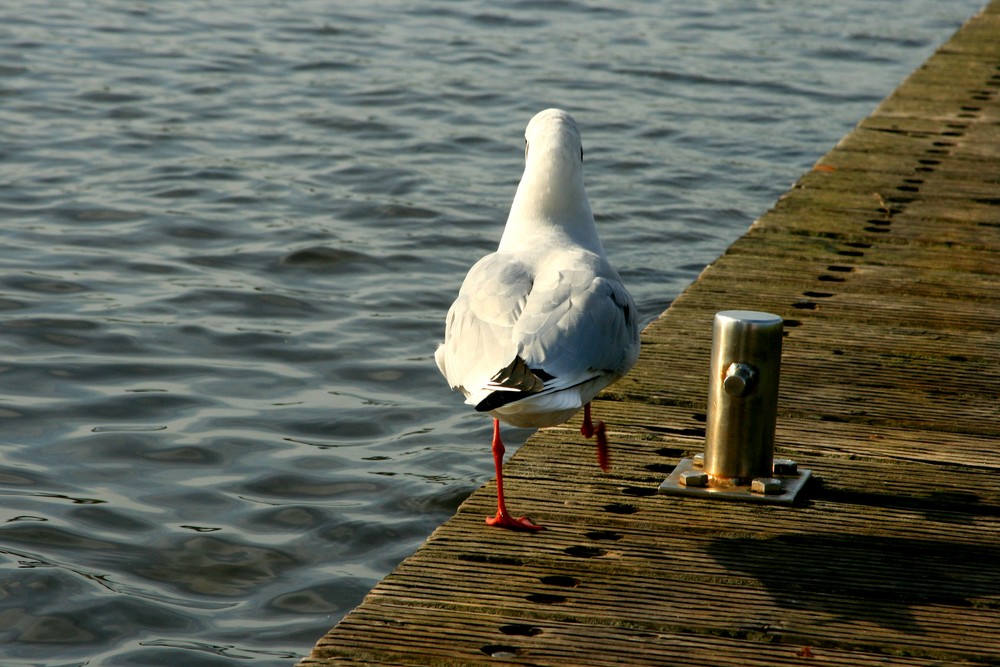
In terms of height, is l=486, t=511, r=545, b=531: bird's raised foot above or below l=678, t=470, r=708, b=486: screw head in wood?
below

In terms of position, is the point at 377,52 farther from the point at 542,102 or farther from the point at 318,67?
the point at 542,102

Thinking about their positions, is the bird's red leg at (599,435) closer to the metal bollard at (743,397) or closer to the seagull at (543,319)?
the seagull at (543,319)

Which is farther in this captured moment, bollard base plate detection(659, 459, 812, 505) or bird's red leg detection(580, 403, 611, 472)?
bird's red leg detection(580, 403, 611, 472)

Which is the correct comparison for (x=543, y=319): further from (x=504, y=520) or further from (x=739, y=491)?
(x=739, y=491)

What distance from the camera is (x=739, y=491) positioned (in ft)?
13.0

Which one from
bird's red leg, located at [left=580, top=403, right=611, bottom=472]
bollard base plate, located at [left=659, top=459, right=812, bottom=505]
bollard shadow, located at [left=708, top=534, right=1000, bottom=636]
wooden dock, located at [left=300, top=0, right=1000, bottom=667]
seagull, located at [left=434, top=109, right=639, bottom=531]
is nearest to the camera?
wooden dock, located at [left=300, top=0, right=1000, bottom=667]

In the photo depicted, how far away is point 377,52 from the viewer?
567 inches

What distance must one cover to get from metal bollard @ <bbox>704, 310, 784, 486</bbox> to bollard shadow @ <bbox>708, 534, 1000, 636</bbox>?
0.32 metres

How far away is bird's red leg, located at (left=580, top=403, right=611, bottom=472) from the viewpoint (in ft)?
13.6

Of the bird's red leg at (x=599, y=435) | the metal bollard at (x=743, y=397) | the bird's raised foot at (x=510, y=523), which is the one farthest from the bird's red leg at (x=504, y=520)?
the metal bollard at (x=743, y=397)

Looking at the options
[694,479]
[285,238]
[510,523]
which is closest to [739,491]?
[694,479]

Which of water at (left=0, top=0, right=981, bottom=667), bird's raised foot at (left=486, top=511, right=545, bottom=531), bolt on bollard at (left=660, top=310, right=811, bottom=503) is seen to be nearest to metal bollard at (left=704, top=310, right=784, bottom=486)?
bolt on bollard at (left=660, top=310, right=811, bottom=503)

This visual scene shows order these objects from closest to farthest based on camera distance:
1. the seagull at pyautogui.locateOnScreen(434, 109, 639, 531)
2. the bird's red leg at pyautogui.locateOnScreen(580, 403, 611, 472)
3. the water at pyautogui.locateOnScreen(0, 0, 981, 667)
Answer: the seagull at pyautogui.locateOnScreen(434, 109, 639, 531), the bird's red leg at pyautogui.locateOnScreen(580, 403, 611, 472), the water at pyautogui.locateOnScreen(0, 0, 981, 667)

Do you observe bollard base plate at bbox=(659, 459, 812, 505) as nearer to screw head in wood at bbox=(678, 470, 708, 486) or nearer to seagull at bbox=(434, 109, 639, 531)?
screw head in wood at bbox=(678, 470, 708, 486)
